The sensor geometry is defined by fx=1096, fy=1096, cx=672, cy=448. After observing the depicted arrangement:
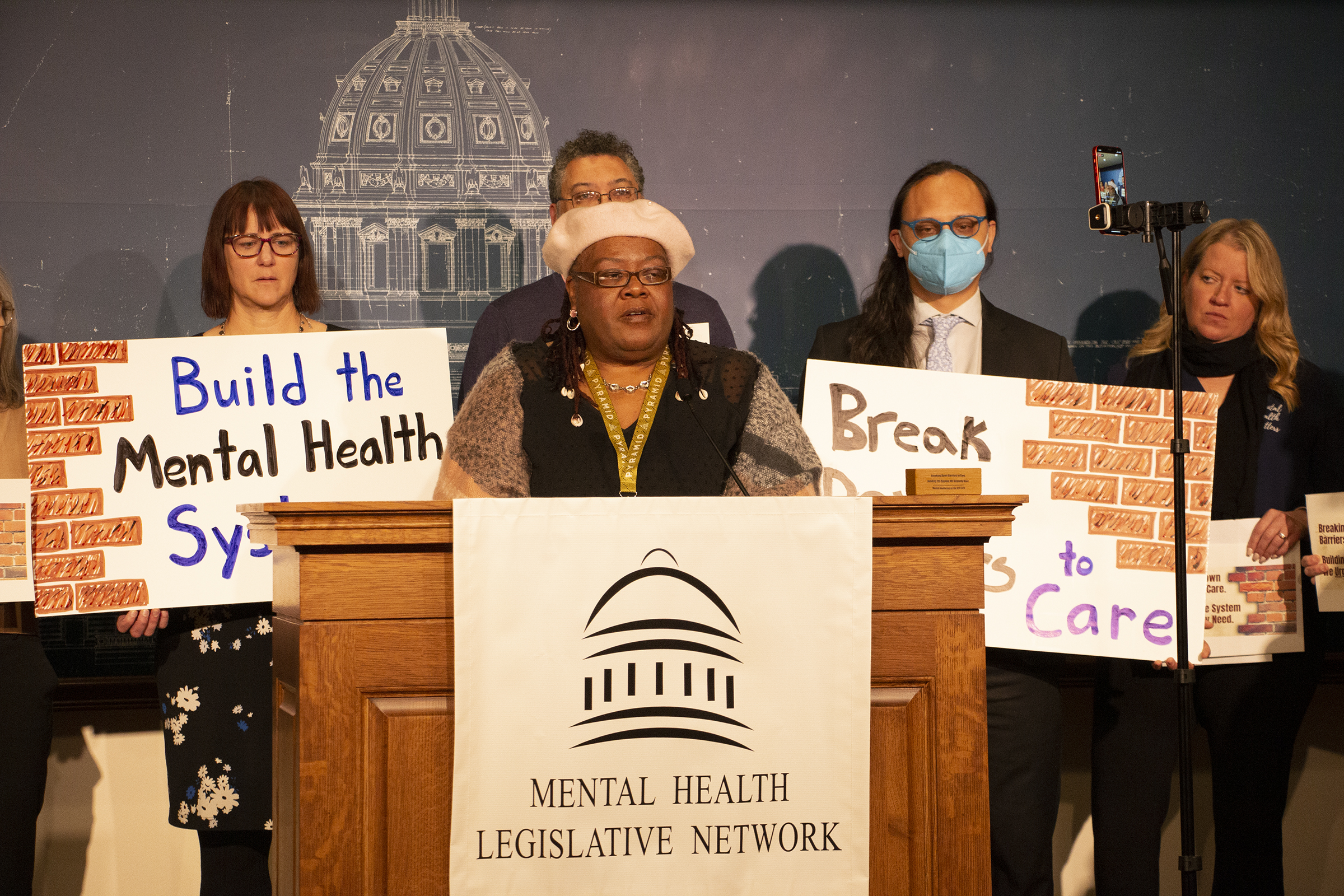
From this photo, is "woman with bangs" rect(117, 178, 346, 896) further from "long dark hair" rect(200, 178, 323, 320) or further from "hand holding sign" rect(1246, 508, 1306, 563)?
"hand holding sign" rect(1246, 508, 1306, 563)

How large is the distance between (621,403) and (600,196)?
1089 mm

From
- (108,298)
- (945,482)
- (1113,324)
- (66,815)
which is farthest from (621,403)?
(66,815)

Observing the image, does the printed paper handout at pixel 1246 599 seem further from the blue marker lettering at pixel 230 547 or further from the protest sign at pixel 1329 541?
the blue marker lettering at pixel 230 547

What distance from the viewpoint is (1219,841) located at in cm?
322

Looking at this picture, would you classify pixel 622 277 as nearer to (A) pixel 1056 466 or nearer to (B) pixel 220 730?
(A) pixel 1056 466

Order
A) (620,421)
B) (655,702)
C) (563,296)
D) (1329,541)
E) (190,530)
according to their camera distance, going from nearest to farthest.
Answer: (655,702) → (620,421) → (190,530) → (1329,541) → (563,296)

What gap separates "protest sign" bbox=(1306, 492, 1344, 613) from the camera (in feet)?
10.0

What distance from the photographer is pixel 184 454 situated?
9.08 ft

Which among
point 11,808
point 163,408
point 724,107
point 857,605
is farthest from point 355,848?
point 724,107

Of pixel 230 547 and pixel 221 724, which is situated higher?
pixel 230 547

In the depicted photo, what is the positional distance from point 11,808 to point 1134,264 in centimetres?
402

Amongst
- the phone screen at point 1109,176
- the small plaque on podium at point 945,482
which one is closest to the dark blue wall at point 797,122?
the phone screen at point 1109,176

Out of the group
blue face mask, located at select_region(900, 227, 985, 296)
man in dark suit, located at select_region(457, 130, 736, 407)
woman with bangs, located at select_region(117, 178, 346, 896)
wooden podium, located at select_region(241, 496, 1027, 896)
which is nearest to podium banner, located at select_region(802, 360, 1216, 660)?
blue face mask, located at select_region(900, 227, 985, 296)

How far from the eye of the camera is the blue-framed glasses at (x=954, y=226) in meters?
2.93
